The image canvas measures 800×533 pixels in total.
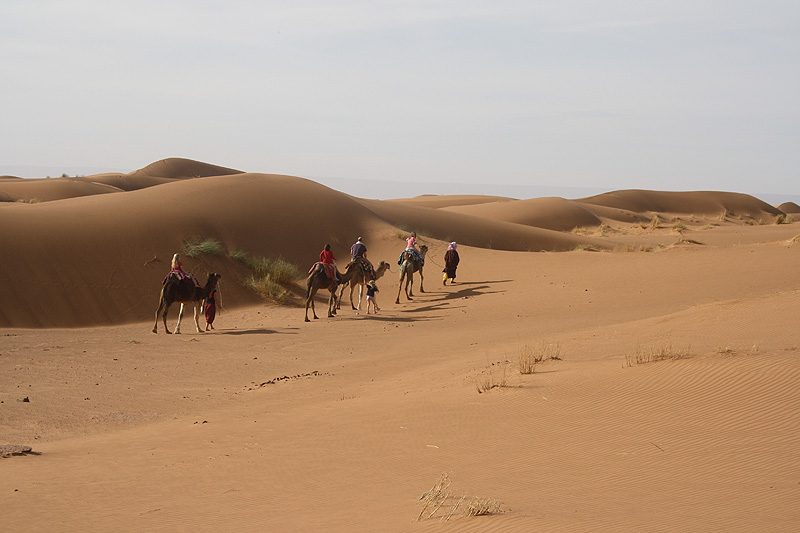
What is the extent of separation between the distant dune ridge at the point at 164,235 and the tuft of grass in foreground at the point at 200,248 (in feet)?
1.39

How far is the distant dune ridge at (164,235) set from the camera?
2397 centimetres

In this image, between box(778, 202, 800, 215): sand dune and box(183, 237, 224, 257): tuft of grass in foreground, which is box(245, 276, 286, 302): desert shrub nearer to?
box(183, 237, 224, 257): tuft of grass in foreground

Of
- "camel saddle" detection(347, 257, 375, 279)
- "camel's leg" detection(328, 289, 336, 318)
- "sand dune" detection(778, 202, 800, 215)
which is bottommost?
"camel's leg" detection(328, 289, 336, 318)

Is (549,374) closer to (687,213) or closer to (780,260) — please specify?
(780,260)

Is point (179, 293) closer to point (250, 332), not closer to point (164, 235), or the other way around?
point (250, 332)

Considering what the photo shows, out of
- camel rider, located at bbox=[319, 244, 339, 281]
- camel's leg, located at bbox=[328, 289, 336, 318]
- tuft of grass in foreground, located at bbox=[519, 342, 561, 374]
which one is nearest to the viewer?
tuft of grass in foreground, located at bbox=[519, 342, 561, 374]

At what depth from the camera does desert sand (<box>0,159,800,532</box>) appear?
6562 mm

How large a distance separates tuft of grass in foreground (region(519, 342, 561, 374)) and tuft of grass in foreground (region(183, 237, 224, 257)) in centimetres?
1767

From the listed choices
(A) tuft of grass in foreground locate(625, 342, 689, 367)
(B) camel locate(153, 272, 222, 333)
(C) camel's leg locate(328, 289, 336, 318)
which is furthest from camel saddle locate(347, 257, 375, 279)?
(A) tuft of grass in foreground locate(625, 342, 689, 367)

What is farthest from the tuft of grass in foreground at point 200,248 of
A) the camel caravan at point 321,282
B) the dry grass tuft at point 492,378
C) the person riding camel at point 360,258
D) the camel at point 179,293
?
the dry grass tuft at point 492,378

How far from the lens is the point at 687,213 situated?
102500mm

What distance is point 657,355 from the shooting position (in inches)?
453

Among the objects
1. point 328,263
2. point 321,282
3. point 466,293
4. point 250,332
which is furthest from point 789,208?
point 250,332

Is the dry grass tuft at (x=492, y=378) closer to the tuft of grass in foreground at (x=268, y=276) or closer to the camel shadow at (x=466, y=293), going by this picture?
the camel shadow at (x=466, y=293)
